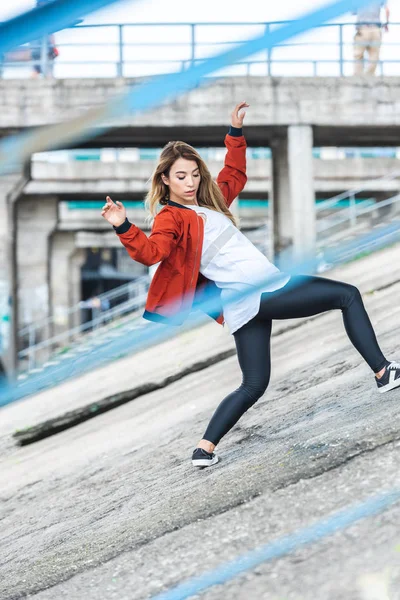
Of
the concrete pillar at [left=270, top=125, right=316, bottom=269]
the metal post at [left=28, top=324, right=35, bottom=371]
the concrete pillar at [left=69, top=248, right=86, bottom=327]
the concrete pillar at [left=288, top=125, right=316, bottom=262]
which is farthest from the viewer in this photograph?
the concrete pillar at [left=69, top=248, right=86, bottom=327]

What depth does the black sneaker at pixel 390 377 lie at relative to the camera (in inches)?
140

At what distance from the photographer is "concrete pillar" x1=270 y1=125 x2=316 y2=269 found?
49.3 feet

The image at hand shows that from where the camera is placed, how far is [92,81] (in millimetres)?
14406

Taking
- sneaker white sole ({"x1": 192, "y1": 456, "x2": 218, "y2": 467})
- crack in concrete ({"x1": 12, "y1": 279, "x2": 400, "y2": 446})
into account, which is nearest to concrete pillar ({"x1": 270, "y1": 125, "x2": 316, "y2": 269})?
crack in concrete ({"x1": 12, "y1": 279, "x2": 400, "y2": 446})

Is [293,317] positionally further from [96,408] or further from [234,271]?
[96,408]

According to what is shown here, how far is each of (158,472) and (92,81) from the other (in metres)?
11.3

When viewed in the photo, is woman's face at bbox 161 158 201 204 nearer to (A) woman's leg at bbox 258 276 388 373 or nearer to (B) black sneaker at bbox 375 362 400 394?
(A) woman's leg at bbox 258 276 388 373

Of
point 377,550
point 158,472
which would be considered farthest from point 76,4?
point 158,472

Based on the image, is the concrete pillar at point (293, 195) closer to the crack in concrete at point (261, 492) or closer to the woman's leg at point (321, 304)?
the woman's leg at point (321, 304)

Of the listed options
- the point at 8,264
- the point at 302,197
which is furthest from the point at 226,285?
the point at 8,264

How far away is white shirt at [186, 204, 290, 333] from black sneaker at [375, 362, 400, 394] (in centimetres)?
58

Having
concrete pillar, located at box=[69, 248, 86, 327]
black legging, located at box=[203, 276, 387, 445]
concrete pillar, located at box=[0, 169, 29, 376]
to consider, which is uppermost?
black legging, located at box=[203, 276, 387, 445]

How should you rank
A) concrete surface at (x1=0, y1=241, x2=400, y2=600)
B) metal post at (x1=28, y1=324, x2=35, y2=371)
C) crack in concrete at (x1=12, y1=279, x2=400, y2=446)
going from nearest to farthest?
concrete surface at (x1=0, y1=241, x2=400, y2=600) < crack in concrete at (x1=12, y1=279, x2=400, y2=446) < metal post at (x1=28, y1=324, x2=35, y2=371)

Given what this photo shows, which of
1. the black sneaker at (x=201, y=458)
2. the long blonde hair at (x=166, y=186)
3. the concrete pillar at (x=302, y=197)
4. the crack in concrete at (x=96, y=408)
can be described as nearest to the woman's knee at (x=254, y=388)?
the black sneaker at (x=201, y=458)
